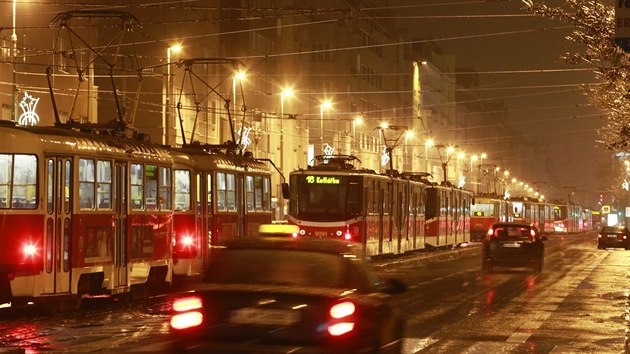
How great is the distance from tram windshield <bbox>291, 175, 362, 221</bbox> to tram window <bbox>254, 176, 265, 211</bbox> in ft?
26.2

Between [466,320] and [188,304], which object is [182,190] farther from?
[188,304]

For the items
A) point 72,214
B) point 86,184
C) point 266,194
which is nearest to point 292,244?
point 72,214

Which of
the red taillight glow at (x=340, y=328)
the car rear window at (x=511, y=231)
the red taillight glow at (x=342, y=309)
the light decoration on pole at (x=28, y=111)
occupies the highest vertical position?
the light decoration on pole at (x=28, y=111)

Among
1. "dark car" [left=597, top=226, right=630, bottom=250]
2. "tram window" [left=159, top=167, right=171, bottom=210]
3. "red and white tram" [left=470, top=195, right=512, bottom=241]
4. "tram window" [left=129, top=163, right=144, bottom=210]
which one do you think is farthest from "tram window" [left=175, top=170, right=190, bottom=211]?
"red and white tram" [left=470, top=195, right=512, bottom=241]

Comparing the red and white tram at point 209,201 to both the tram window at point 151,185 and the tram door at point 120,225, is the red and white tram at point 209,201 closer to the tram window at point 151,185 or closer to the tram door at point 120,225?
the tram window at point 151,185

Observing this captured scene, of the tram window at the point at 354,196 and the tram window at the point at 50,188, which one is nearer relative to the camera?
the tram window at the point at 50,188

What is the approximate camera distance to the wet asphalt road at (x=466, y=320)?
17.2 m

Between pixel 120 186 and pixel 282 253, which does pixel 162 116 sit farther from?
pixel 282 253

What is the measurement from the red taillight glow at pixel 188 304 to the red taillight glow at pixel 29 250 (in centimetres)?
1027

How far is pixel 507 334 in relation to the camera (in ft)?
62.6

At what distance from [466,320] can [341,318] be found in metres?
11.1

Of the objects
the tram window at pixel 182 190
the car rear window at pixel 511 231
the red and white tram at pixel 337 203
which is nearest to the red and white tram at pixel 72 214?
the tram window at pixel 182 190

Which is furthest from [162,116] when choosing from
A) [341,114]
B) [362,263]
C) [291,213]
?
[362,263]

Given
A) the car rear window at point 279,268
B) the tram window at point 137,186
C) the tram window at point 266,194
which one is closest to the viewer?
the car rear window at point 279,268
